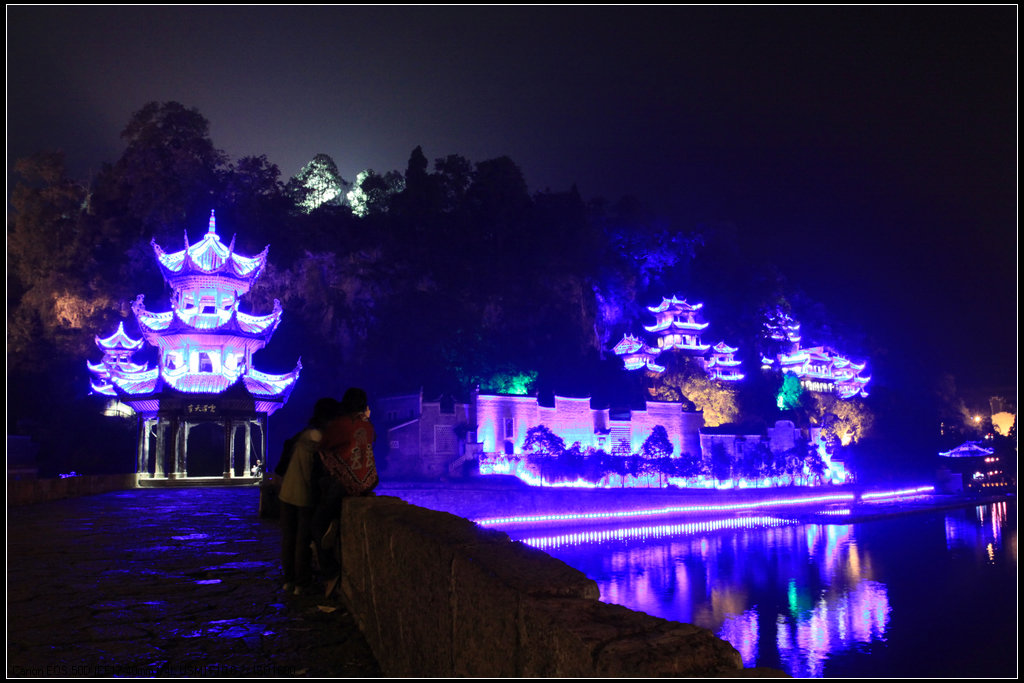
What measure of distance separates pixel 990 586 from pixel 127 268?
126 feet

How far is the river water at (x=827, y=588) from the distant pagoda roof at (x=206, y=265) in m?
14.1

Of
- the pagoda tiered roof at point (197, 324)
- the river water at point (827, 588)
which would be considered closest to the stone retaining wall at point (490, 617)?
the river water at point (827, 588)

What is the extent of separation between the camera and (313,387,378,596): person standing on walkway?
511 cm

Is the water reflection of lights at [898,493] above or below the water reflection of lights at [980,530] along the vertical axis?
above

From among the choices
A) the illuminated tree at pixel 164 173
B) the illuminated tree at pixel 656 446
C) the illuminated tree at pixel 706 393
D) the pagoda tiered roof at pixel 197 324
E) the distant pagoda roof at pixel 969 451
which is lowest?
the distant pagoda roof at pixel 969 451

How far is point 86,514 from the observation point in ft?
36.8

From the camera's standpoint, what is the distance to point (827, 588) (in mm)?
24266

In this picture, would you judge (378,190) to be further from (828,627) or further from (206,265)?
(828,627)

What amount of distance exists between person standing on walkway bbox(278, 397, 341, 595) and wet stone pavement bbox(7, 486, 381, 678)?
6.6 inches

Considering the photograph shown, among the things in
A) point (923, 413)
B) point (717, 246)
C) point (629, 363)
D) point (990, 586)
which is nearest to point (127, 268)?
point (629, 363)

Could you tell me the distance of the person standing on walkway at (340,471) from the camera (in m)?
5.11

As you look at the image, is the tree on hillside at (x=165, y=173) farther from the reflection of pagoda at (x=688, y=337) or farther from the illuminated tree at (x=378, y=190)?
the reflection of pagoda at (x=688, y=337)

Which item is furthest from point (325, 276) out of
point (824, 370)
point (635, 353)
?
point (824, 370)

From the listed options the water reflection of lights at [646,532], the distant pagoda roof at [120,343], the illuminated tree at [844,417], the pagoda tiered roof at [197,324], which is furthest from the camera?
the illuminated tree at [844,417]
